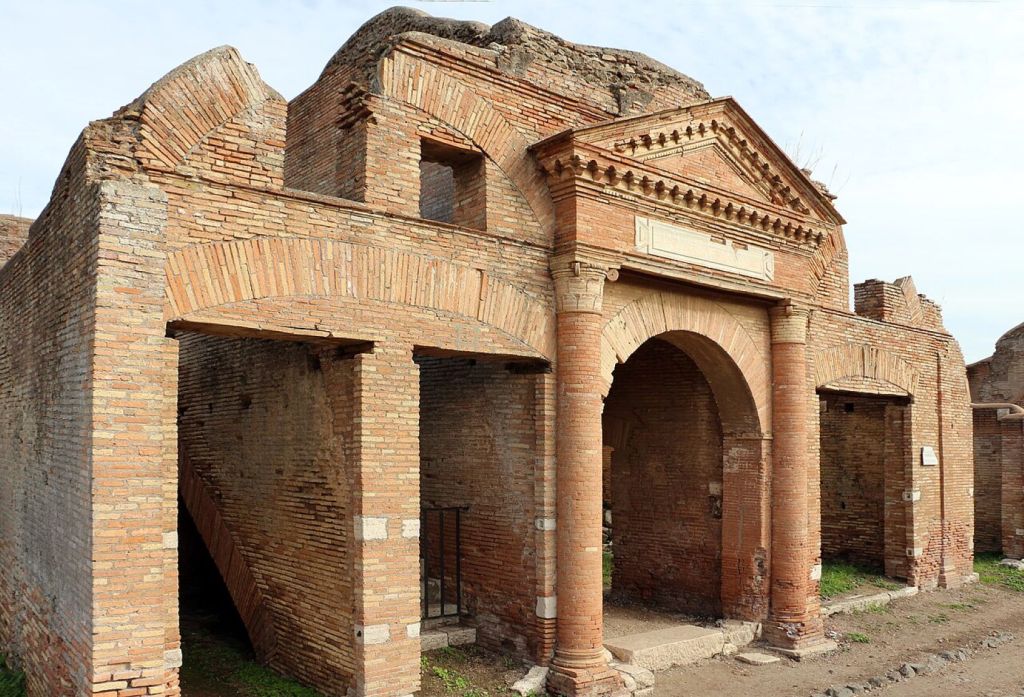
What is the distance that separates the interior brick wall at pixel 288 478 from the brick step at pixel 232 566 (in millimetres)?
85

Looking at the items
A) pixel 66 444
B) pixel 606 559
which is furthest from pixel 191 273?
pixel 606 559

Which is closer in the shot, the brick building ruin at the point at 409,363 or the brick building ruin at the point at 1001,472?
the brick building ruin at the point at 409,363

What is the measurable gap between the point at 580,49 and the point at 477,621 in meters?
6.70

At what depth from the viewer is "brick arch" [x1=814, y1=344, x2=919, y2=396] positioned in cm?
1230

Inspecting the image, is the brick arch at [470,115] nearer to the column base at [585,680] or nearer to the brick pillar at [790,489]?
the brick pillar at [790,489]

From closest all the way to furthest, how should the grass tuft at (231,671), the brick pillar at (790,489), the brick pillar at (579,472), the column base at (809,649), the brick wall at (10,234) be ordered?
the grass tuft at (231,671)
the brick pillar at (579,472)
the column base at (809,649)
the brick pillar at (790,489)
the brick wall at (10,234)

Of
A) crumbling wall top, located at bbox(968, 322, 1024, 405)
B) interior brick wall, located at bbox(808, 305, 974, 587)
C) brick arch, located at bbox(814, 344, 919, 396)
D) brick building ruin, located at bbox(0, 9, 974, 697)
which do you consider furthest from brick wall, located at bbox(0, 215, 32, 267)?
crumbling wall top, located at bbox(968, 322, 1024, 405)

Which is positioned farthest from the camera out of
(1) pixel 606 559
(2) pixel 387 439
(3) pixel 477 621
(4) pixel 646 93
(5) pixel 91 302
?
(1) pixel 606 559

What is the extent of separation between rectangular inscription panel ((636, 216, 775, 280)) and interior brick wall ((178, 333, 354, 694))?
3.65 metres

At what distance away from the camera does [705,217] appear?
9.66 meters

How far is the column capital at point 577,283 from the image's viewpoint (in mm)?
8383

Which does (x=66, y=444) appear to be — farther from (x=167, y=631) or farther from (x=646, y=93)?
(x=646, y=93)

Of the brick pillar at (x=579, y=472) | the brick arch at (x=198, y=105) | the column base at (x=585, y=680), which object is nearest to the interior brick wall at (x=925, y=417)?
the brick pillar at (x=579, y=472)

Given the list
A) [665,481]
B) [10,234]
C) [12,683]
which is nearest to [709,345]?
[665,481]
